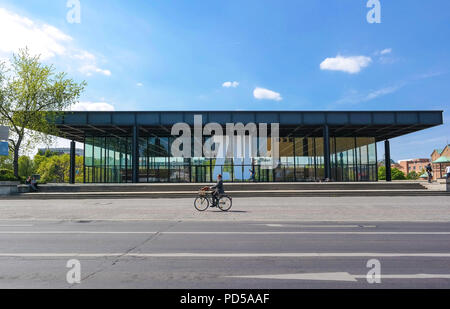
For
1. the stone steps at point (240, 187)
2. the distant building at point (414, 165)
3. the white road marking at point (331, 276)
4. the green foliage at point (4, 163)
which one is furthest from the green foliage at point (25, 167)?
the distant building at point (414, 165)

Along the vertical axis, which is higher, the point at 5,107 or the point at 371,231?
the point at 5,107

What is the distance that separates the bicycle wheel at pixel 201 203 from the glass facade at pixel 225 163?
848 inches

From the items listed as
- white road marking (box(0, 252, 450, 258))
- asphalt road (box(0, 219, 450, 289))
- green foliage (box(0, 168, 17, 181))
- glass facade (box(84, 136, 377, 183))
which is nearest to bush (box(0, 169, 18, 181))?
green foliage (box(0, 168, 17, 181))

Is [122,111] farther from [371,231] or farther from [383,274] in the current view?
[383,274]

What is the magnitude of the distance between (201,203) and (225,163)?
22.4 m

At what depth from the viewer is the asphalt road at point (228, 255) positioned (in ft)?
15.0

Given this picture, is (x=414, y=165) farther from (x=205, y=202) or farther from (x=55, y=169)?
(x=205, y=202)

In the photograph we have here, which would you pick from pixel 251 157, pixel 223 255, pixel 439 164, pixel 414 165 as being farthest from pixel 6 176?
pixel 414 165

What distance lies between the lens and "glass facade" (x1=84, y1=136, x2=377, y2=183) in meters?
37.4

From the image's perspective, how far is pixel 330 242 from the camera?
7.33 m

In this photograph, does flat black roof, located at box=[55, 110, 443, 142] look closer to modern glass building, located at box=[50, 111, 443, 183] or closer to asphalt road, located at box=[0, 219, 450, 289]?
modern glass building, located at box=[50, 111, 443, 183]

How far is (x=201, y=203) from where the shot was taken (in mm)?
14766
